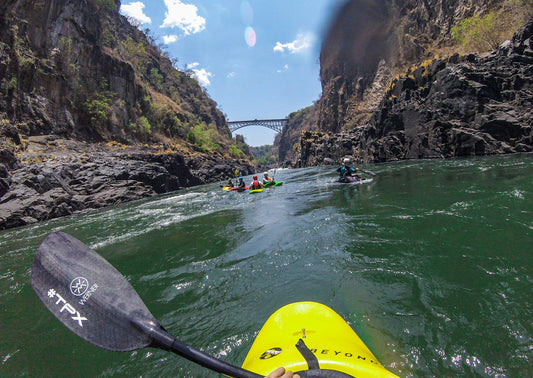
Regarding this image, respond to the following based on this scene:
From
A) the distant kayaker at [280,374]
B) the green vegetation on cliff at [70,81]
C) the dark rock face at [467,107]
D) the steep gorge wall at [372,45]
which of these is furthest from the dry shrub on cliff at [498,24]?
the green vegetation on cliff at [70,81]

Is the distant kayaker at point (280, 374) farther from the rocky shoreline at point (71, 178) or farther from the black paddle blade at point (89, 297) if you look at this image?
the rocky shoreline at point (71, 178)

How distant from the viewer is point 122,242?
20.7 ft

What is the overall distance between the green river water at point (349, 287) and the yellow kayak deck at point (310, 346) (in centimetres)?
45

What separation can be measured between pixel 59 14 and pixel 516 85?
3895 cm

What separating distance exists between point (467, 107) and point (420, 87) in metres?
6.70

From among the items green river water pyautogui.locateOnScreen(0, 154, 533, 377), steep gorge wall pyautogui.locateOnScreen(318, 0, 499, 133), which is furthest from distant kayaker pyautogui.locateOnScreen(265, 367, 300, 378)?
steep gorge wall pyautogui.locateOnScreen(318, 0, 499, 133)

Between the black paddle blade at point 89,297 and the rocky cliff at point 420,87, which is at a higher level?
the rocky cliff at point 420,87

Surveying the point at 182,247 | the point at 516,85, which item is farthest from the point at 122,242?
the point at 516,85

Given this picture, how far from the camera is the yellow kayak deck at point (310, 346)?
1.35 m

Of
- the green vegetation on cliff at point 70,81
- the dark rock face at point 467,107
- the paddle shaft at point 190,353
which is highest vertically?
the green vegetation on cliff at point 70,81

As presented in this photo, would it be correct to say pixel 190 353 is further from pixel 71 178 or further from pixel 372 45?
pixel 372 45

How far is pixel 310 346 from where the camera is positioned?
1613 millimetres

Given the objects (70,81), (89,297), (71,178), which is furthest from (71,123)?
(89,297)

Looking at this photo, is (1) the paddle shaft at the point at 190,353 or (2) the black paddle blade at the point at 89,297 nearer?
(1) the paddle shaft at the point at 190,353
